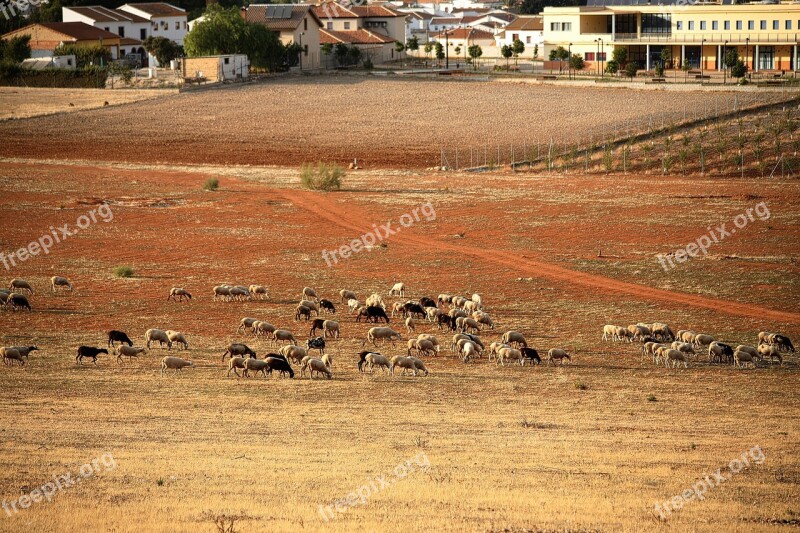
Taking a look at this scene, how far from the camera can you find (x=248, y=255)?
37.8 m

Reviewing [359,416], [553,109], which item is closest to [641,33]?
[553,109]

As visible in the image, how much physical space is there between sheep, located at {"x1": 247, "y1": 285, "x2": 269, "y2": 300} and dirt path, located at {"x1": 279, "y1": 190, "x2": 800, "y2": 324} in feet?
28.2

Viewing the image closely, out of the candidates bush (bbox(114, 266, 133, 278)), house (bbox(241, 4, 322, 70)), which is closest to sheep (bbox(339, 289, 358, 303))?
bush (bbox(114, 266, 133, 278))

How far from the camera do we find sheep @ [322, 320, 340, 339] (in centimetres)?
2677

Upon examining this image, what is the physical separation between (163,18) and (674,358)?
10449 cm

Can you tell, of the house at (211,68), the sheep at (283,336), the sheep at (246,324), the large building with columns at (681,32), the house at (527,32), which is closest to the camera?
the sheep at (283,336)

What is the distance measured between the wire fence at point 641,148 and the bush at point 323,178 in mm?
9324

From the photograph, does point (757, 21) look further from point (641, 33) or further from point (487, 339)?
point (487, 339)

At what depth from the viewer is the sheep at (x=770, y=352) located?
24.7 metres

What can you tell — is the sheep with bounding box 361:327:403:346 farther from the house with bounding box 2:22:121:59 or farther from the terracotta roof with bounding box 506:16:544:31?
the terracotta roof with bounding box 506:16:544:31

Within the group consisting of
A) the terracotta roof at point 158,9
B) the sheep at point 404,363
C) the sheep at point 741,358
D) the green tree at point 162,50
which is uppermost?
the terracotta roof at point 158,9

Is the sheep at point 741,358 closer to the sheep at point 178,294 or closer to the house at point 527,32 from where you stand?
the sheep at point 178,294

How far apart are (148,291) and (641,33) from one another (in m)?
78.3

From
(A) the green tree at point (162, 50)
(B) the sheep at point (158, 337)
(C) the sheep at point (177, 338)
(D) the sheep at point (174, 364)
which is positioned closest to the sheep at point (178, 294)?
(C) the sheep at point (177, 338)
